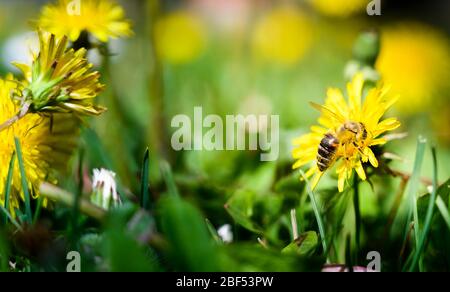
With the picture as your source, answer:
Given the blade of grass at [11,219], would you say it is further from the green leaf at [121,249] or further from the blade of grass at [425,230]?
the blade of grass at [425,230]

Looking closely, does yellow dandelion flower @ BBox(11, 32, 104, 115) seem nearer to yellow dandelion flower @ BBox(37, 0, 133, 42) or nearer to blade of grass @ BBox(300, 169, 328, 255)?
yellow dandelion flower @ BBox(37, 0, 133, 42)

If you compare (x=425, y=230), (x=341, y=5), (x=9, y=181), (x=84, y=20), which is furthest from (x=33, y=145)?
(x=341, y=5)

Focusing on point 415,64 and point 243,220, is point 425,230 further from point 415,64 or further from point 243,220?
point 415,64

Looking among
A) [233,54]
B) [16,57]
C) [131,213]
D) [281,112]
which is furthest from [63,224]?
[233,54]

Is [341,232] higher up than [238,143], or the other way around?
[238,143]

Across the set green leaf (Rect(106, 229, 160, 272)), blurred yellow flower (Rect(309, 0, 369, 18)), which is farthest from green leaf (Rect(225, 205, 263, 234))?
blurred yellow flower (Rect(309, 0, 369, 18))

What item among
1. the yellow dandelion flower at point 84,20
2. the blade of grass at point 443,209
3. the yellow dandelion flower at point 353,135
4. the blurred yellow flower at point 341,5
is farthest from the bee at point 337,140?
the blurred yellow flower at point 341,5

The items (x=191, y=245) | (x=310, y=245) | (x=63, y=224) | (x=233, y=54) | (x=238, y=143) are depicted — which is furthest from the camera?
(x=233, y=54)

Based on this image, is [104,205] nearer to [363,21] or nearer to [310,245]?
[310,245]
